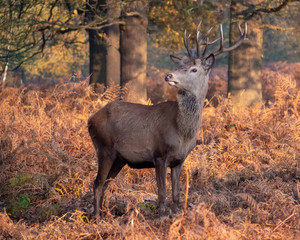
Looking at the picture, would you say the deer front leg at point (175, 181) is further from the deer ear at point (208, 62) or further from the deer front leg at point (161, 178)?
the deer ear at point (208, 62)

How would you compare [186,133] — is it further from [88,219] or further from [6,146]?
[6,146]

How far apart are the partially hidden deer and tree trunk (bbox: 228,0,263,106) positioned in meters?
6.69

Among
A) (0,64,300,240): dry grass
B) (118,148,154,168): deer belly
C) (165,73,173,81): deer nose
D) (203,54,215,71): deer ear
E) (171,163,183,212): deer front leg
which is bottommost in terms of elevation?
(0,64,300,240): dry grass

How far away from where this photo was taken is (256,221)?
209 inches

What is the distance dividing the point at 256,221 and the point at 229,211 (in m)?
0.58

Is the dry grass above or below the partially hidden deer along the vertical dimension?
below

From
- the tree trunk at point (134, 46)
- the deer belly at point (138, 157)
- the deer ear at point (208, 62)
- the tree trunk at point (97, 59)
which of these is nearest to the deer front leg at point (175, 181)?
the deer belly at point (138, 157)

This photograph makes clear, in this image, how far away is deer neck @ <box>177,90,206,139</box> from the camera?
5496mm

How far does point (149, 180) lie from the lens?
24.7 feet

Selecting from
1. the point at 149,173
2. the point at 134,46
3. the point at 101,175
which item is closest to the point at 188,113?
the point at 101,175

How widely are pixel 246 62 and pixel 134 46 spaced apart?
3.20 meters

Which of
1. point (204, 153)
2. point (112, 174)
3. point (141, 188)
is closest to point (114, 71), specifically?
point (204, 153)

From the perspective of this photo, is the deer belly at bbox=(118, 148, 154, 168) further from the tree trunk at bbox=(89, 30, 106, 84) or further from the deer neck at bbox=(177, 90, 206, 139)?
the tree trunk at bbox=(89, 30, 106, 84)

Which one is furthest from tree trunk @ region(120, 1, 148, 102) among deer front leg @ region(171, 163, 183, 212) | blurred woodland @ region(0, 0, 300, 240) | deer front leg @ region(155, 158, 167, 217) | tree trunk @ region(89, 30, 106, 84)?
deer front leg @ region(155, 158, 167, 217)
